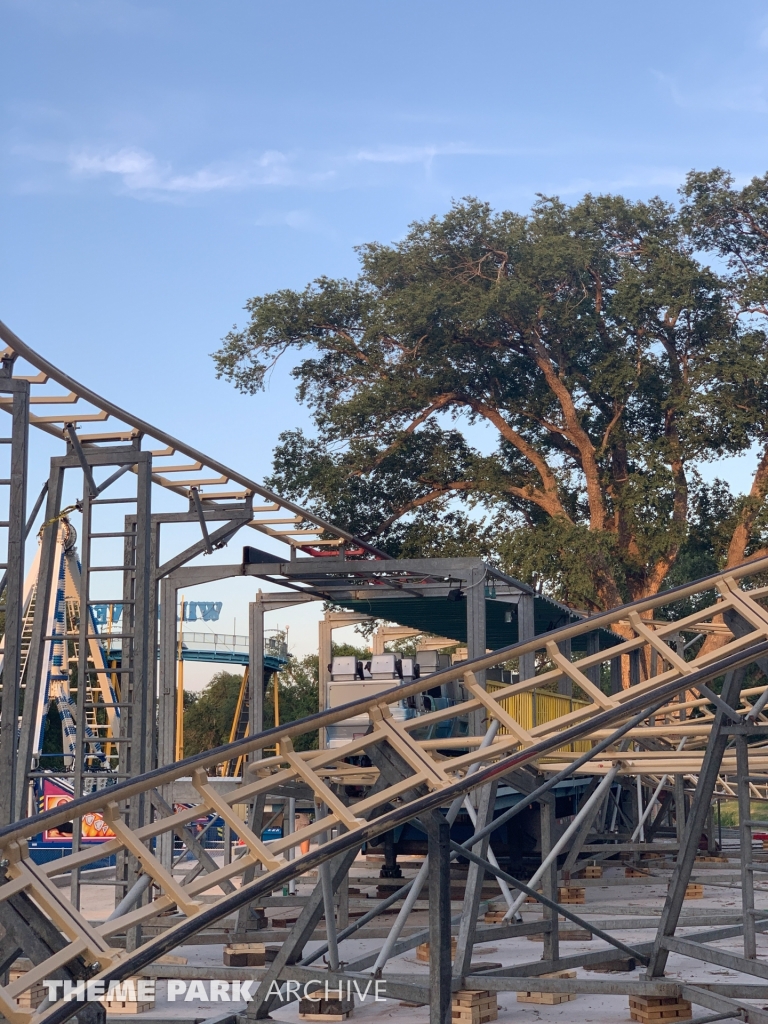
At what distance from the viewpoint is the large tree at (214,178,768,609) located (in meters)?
30.7

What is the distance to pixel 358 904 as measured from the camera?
43.8ft

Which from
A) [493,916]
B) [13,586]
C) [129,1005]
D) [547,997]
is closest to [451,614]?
[493,916]

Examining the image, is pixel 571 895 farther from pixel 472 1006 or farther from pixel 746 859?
pixel 472 1006

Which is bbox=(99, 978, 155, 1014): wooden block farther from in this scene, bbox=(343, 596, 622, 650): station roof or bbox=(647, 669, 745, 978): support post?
bbox=(343, 596, 622, 650): station roof

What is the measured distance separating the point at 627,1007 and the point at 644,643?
3003 mm

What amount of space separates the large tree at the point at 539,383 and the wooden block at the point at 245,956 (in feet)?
65.7

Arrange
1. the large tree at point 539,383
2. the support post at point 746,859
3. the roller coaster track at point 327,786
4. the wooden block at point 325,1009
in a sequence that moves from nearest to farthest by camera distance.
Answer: the roller coaster track at point 327,786 < the support post at point 746,859 < the wooden block at point 325,1009 < the large tree at point 539,383

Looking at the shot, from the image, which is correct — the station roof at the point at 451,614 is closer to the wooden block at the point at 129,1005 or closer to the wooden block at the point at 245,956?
the wooden block at the point at 245,956

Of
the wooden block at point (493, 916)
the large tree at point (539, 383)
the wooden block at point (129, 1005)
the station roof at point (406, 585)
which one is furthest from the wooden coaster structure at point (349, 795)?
the large tree at point (539, 383)

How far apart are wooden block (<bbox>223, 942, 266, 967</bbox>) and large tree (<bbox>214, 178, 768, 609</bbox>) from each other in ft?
65.7

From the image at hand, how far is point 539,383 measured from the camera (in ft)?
110

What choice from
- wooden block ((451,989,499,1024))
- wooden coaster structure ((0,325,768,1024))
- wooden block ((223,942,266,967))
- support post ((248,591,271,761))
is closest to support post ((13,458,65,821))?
wooden coaster structure ((0,325,768,1024))

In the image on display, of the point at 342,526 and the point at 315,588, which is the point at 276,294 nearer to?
the point at 342,526

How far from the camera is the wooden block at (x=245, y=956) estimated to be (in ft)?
33.3
